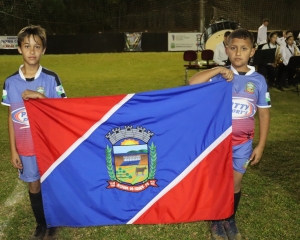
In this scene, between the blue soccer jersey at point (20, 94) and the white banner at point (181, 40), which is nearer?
the blue soccer jersey at point (20, 94)

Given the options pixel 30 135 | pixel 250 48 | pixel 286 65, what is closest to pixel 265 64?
pixel 286 65

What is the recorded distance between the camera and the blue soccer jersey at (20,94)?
287cm

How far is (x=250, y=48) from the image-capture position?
9.52 feet

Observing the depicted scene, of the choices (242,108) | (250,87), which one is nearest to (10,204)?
(242,108)

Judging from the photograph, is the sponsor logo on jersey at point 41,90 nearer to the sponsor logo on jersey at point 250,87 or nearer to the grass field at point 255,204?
the grass field at point 255,204

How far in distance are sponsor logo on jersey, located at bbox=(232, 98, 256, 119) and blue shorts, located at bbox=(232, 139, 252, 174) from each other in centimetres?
23

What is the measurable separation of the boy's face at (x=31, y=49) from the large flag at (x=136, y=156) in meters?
0.32

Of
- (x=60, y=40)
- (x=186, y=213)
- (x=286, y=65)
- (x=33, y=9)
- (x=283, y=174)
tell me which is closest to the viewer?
(x=186, y=213)

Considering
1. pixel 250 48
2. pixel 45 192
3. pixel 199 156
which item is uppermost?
pixel 250 48

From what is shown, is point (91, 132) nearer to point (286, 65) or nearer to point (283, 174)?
point (283, 174)

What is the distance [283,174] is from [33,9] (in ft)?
93.8

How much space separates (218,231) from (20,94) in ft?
6.30

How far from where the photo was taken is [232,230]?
3.20 metres

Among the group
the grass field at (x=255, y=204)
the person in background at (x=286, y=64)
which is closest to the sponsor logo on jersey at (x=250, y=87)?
the grass field at (x=255, y=204)
